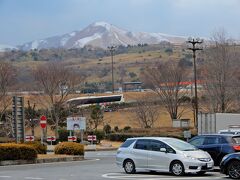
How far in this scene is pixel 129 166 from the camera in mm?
22266

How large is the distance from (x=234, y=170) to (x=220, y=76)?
42.0 meters

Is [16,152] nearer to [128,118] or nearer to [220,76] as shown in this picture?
[220,76]

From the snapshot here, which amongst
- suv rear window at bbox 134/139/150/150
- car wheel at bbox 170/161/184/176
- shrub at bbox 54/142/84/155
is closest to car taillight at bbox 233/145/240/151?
car wheel at bbox 170/161/184/176

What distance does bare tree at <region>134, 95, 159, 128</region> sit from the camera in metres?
72.6

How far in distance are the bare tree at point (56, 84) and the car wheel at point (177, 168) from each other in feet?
145

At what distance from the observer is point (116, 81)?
15425 centimetres

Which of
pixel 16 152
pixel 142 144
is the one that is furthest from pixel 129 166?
pixel 16 152

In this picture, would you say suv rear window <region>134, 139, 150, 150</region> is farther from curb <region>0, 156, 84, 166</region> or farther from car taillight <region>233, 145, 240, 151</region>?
curb <region>0, 156, 84, 166</region>

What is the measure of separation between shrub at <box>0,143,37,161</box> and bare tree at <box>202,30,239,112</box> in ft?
110

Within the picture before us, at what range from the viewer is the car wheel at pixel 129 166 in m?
22.2

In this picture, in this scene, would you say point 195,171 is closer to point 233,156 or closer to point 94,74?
point 233,156

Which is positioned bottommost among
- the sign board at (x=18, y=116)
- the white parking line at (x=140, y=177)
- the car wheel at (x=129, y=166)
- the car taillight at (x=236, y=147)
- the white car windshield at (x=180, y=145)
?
the white parking line at (x=140, y=177)

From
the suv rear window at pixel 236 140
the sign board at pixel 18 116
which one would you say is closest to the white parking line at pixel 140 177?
the suv rear window at pixel 236 140

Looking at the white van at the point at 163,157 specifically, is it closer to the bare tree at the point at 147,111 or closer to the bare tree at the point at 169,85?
the bare tree at the point at 169,85
